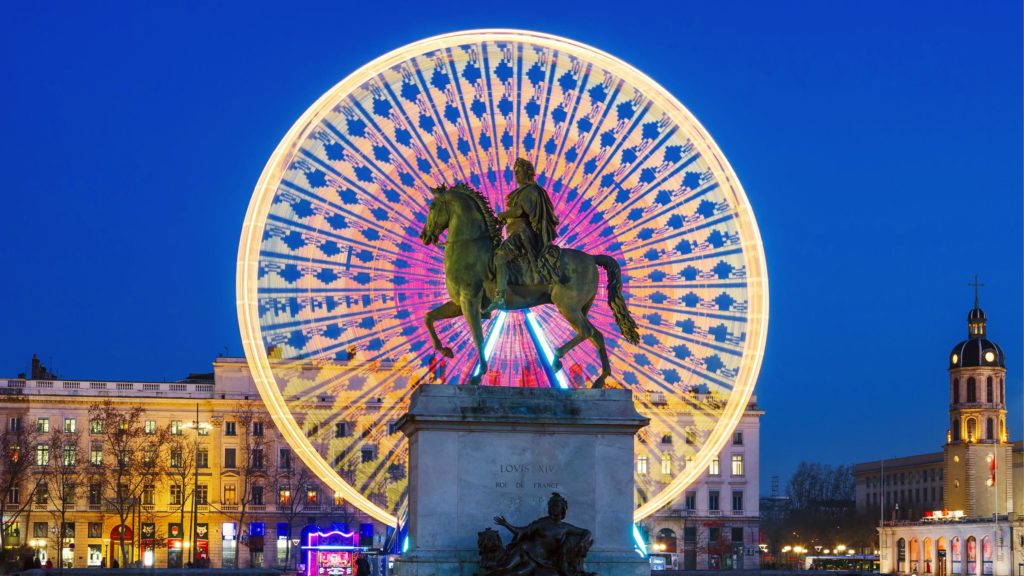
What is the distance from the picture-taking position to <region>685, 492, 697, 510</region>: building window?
133 meters

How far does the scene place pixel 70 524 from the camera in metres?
118

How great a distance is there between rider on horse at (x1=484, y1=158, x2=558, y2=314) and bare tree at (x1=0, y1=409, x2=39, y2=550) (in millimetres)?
64580

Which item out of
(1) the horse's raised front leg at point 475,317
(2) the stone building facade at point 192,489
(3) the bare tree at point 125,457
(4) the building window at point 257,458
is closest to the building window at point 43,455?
(2) the stone building facade at point 192,489

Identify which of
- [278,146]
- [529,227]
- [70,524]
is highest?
[278,146]

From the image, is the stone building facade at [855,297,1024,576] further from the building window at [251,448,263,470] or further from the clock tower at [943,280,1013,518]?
the building window at [251,448,263,470]

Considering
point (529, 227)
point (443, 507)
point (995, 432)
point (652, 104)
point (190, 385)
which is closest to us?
point (443, 507)

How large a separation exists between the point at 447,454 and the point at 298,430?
13374mm

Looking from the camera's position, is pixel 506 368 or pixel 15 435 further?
pixel 15 435

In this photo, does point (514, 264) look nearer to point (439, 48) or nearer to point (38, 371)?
point (439, 48)

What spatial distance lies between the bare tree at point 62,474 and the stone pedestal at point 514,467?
80939 mm

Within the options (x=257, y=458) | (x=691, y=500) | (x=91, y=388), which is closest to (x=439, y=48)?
(x=257, y=458)

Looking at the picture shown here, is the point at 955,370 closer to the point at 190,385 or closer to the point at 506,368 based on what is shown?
the point at 190,385

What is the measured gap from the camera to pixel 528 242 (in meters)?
28.9

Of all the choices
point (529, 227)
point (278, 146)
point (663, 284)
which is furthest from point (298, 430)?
point (529, 227)
